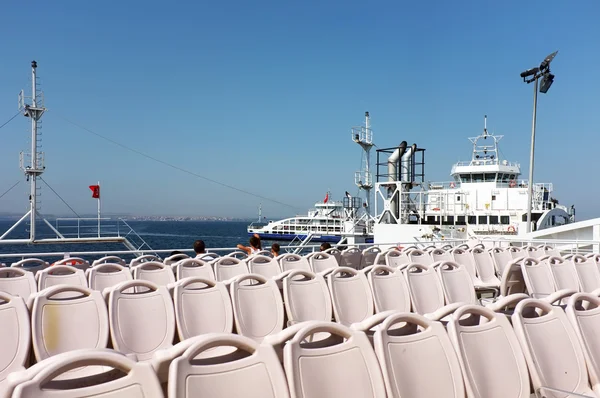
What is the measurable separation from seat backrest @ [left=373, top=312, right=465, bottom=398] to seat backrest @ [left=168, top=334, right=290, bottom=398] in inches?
20.4

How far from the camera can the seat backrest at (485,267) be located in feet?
21.4

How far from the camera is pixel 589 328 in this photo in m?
2.72

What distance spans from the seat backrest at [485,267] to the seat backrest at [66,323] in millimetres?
5276

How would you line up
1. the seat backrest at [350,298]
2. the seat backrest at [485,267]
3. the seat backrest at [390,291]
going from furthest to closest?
the seat backrest at [485,267] < the seat backrest at [390,291] < the seat backrest at [350,298]

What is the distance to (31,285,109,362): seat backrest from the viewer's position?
279 cm

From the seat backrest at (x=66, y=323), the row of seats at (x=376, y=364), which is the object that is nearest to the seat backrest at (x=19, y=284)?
the seat backrest at (x=66, y=323)

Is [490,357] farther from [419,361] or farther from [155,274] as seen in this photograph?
[155,274]

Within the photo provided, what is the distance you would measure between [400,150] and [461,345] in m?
22.9

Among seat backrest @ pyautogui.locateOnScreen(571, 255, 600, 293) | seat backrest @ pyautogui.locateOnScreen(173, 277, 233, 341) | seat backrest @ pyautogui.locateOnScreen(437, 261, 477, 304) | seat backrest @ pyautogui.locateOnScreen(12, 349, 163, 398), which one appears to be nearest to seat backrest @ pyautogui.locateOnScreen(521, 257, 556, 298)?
seat backrest @ pyautogui.locateOnScreen(571, 255, 600, 293)

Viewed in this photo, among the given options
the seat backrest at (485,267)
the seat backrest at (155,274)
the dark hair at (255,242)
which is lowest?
the seat backrest at (485,267)

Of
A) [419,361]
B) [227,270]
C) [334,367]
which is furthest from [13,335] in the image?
[227,270]

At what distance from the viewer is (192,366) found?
1.71 metres

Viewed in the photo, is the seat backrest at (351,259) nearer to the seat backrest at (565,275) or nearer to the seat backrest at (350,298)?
the seat backrest at (565,275)

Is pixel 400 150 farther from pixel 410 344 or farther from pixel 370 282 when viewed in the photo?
pixel 410 344
